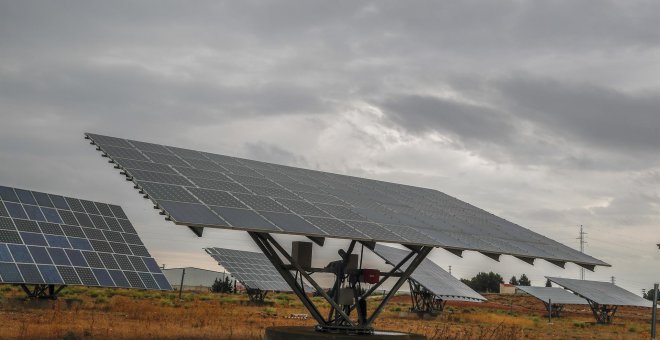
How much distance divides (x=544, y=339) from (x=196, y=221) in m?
24.7

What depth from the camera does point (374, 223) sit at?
19.9 meters

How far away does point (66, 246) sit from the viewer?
31.2 meters

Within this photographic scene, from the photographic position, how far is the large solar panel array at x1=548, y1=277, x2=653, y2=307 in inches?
2162

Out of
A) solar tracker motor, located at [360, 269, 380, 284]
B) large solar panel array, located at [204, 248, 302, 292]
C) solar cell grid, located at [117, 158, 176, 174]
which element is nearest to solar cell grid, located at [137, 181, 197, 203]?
solar cell grid, located at [117, 158, 176, 174]

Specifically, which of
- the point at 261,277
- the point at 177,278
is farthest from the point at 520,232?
the point at 177,278

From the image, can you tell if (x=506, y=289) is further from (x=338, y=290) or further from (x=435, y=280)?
(x=338, y=290)

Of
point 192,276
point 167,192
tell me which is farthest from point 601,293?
point 192,276

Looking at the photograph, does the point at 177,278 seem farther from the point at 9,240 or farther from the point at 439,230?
the point at 439,230

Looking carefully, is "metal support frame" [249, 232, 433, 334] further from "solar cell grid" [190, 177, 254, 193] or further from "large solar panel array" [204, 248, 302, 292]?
"large solar panel array" [204, 248, 302, 292]

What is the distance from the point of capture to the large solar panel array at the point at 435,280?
137 ft

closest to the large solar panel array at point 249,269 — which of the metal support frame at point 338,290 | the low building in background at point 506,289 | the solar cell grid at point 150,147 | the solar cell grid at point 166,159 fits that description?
the solar cell grid at point 150,147

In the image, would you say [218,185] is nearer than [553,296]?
Yes

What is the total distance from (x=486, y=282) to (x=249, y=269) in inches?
4139

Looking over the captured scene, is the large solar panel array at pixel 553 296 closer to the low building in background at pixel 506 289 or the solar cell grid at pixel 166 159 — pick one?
the solar cell grid at pixel 166 159
